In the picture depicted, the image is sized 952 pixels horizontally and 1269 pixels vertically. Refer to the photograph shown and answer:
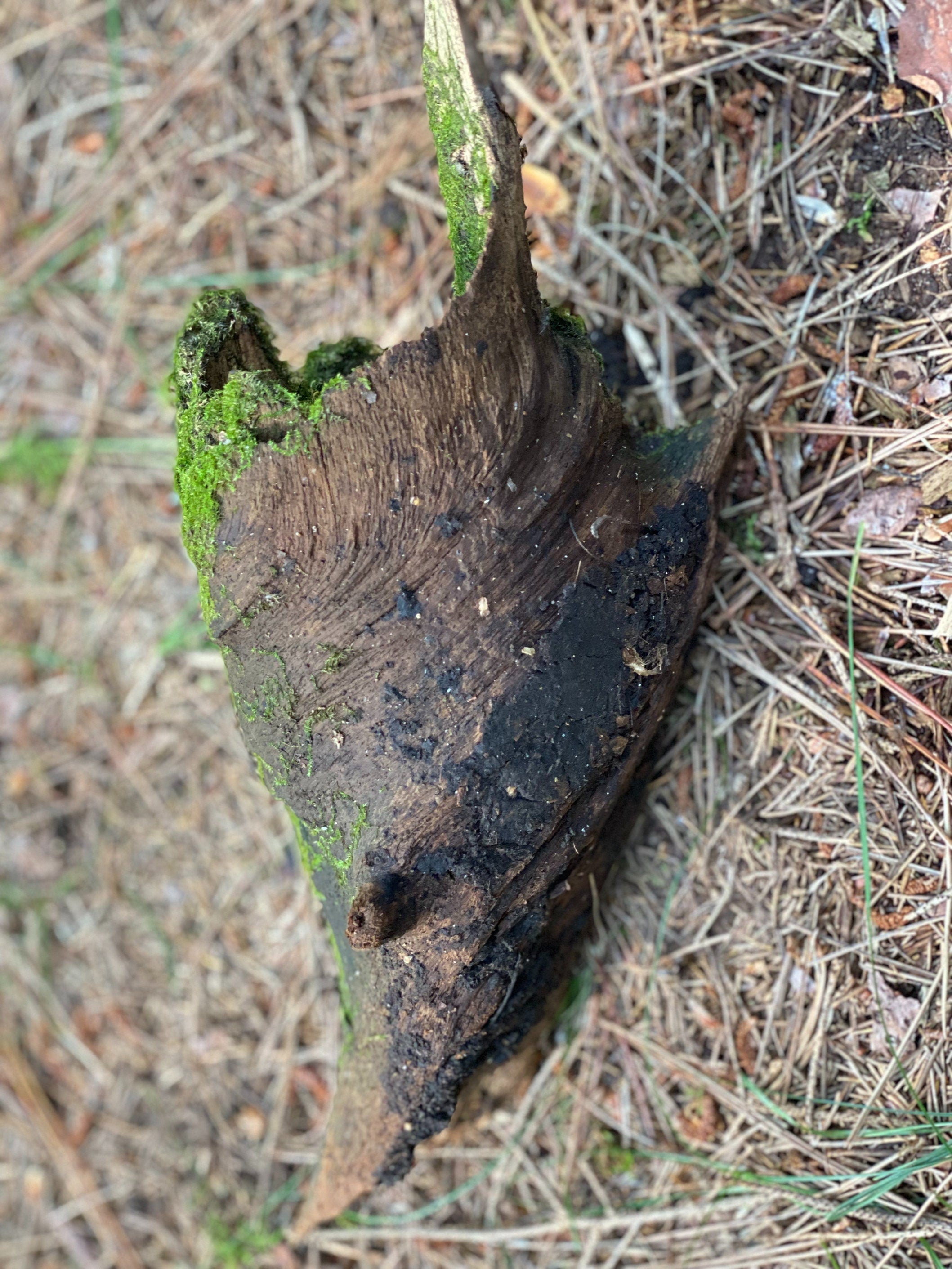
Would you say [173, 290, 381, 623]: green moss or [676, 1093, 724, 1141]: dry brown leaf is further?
[676, 1093, 724, 1141]: dry brown leaf

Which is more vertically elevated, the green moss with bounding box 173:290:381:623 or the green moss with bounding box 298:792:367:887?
the green moss with bounding box 173:290:381:623

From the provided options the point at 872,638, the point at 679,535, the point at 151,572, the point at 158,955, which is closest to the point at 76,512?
the point at 151,572

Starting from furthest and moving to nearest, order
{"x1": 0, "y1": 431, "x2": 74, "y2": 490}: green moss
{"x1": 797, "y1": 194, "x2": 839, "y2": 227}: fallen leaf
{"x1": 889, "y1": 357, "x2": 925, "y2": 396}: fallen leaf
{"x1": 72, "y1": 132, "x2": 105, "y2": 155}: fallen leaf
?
{"x1": 0, "y1": 431, "x2": 74, "y2": 490}: green moss → {"x1": 72, "y1": 132, "x2": 105, "y2": 155}: fallen leaf → {"x1": 797, "y1": 194, "x2": 839, "y2": 227}: fallen leaf → {"x1": 889, "y1": 357, "x2": 925, "y2": 396}: fallen leaf

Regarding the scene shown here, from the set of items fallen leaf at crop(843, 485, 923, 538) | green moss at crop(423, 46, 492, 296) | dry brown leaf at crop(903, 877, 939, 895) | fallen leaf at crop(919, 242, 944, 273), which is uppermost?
green moss at crop(423, 46, 492, 296)

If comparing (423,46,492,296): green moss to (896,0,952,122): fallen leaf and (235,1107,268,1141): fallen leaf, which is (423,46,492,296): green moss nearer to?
(896,0,952,122): fallen leaf

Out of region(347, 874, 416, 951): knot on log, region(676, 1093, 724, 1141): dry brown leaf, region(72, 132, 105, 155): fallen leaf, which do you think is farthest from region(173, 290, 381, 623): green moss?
region(72, 132, 105, 155): fallen leaf

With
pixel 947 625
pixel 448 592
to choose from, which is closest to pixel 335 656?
pixel 448 592

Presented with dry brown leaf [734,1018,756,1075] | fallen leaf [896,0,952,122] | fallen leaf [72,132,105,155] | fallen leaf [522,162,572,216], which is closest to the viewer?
fallen leaf [896,0,952,122]
